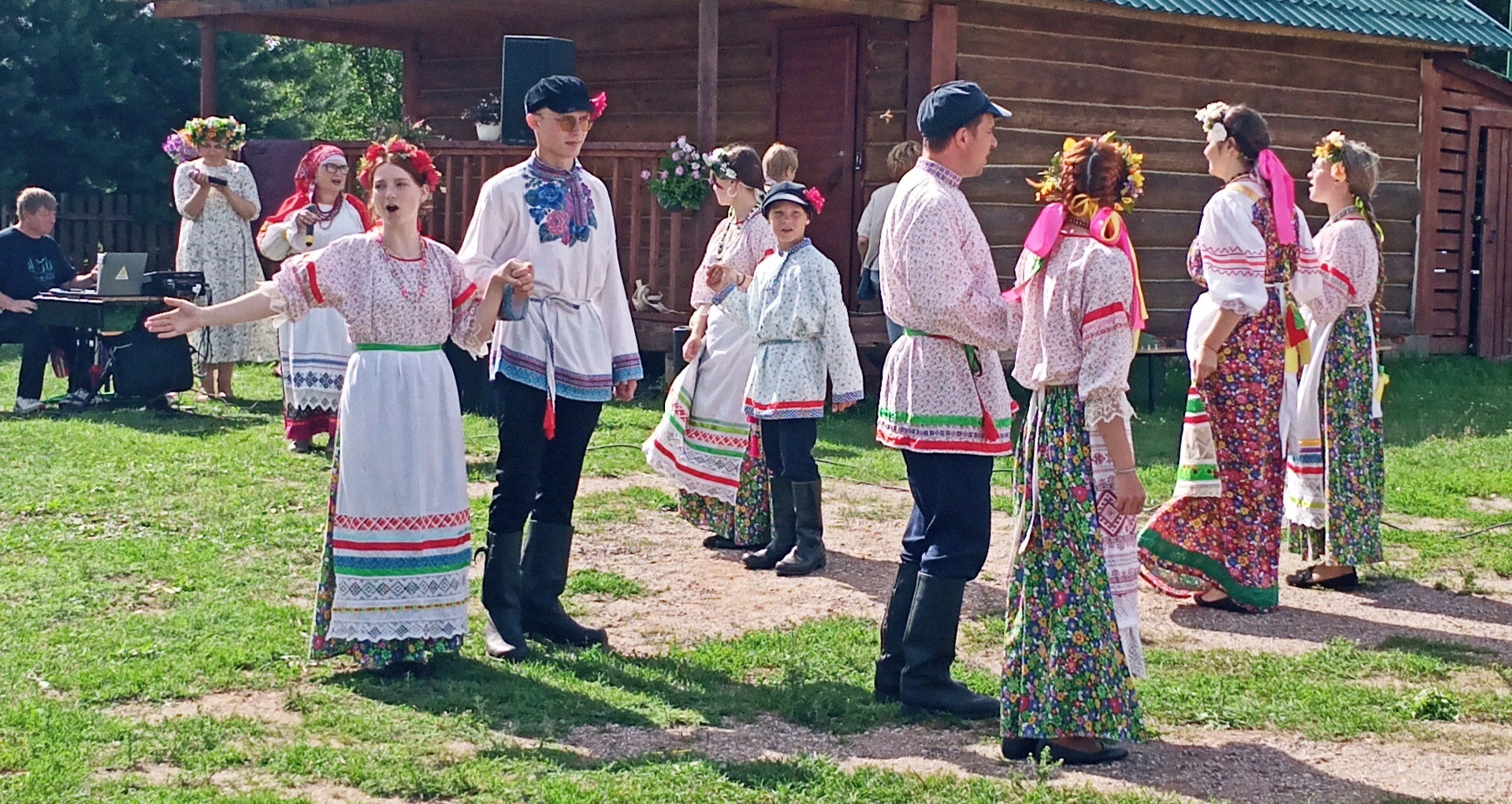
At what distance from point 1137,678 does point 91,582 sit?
3.90 m

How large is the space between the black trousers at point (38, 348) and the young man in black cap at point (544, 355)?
24.0 ft

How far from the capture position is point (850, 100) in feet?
43.4

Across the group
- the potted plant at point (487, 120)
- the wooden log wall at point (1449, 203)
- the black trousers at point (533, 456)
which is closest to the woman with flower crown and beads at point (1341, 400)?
the black trousers at point (533, 456)

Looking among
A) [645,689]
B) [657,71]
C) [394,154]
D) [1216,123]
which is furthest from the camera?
[657,71]

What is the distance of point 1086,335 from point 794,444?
114 inches

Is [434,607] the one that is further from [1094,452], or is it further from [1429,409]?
[1429,409]

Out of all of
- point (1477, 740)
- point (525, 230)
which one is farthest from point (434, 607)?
point (1477, 740)

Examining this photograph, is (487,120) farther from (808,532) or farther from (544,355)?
(544,355)

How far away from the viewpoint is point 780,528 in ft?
24.8

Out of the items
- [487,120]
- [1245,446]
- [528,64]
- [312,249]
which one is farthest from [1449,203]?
[312,249]

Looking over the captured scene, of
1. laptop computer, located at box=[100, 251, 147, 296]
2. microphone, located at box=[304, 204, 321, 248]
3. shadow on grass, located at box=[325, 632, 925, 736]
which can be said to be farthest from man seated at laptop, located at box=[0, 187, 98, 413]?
shadow on grass, located at box=[325, 632, 925, 736]

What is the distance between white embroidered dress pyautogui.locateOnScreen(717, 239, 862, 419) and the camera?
736 cm

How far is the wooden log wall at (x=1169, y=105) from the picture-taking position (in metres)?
13.5

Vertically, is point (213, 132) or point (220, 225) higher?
point (213, 132)
